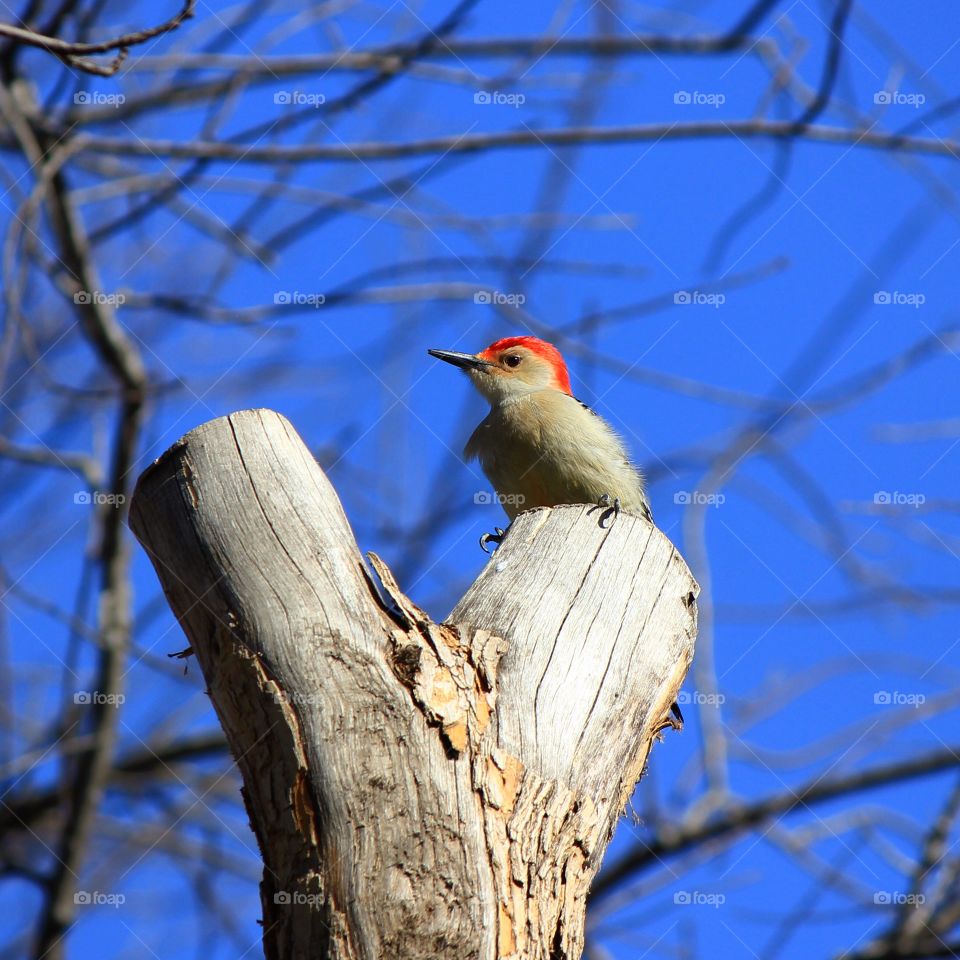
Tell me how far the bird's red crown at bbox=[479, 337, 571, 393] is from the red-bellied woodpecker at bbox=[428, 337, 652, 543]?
1.51ft

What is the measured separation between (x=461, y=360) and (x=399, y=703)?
14.4 ft

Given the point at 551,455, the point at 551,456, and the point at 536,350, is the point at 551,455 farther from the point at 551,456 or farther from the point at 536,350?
the point at 536,350

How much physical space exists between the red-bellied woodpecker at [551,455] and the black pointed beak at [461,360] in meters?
0.40

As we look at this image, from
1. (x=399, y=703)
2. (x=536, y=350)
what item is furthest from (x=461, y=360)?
(x=399, y=703)

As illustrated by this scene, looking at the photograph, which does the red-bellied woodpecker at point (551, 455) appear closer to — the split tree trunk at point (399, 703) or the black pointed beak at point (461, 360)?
the black pointed beak at point (461, 360)

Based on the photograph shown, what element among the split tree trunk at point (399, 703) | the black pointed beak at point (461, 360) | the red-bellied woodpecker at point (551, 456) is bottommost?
the split tree trunk at point (399, 703)

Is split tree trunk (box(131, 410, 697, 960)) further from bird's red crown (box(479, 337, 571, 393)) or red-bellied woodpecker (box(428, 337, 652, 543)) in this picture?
bird's red crown (box(479, 337, 571, 393))

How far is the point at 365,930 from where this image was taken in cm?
311

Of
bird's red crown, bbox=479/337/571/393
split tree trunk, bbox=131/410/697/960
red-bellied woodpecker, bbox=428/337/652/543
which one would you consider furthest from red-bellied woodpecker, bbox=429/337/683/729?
split tree trunk, bbox=131/410/697/960

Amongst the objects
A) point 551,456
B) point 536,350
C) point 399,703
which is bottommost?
point 399,703

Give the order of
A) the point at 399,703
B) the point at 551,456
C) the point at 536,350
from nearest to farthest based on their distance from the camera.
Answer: the point at 399,703 → the point at 551,456 → the point at 536,350

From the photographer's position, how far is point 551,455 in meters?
6.32

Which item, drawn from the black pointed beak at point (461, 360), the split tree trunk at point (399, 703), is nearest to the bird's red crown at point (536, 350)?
the black pointed beak at point (461, 360)

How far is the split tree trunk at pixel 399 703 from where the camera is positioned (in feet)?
10.5
